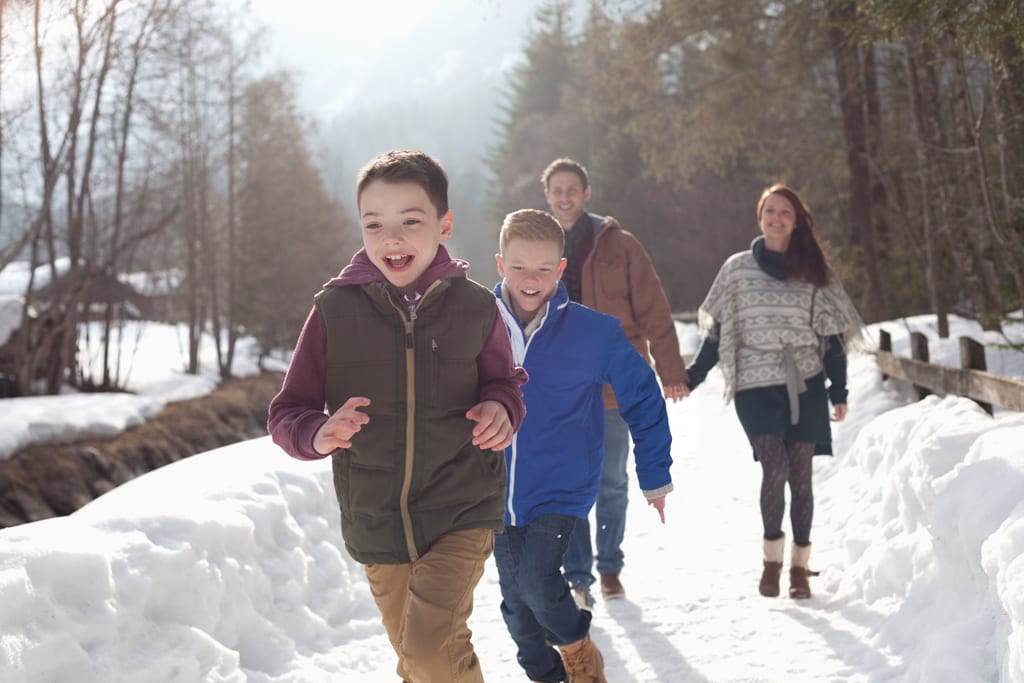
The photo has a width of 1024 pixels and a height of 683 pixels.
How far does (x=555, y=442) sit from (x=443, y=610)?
1100 mm

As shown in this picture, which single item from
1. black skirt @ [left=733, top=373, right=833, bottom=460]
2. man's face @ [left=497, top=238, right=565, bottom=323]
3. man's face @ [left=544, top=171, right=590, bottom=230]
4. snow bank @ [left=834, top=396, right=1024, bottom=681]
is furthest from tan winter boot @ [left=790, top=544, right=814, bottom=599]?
man's face @ [left=497, top=238, right=565, bottom=323]

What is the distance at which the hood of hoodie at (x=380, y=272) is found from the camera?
2.97 m

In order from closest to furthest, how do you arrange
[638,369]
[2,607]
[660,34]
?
[2,607] < [638,369] < [660,34]

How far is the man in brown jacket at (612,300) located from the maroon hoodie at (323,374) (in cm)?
254

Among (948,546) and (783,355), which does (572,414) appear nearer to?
(948,546)

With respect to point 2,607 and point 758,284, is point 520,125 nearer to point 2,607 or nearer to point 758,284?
point 758,284

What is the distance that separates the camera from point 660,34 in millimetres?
14289

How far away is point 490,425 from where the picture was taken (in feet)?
9.31

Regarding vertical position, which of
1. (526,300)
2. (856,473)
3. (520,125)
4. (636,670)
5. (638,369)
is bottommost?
(636,670)

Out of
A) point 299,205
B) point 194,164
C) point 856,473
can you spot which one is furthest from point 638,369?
point 299,205

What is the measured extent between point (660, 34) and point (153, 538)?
40.1ft

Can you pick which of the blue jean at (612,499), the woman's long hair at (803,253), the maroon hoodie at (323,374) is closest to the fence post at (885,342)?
the woman's long hair at (803,253)

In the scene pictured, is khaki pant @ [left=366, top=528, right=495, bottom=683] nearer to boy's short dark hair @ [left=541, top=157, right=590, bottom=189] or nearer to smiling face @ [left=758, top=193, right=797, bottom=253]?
boy's short dark hair @ [left=541, top=157, right=590, bottom=189]

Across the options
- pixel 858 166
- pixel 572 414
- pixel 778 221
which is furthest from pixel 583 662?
pixel 858 166
